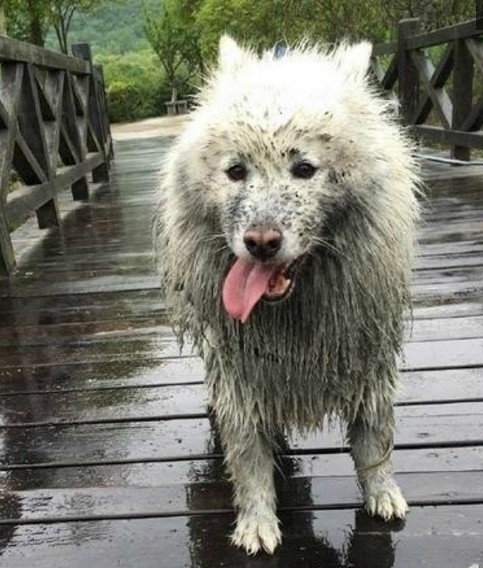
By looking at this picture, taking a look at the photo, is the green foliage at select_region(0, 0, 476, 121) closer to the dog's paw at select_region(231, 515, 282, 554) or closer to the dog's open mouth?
the dog's open mouth

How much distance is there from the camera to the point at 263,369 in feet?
6.76

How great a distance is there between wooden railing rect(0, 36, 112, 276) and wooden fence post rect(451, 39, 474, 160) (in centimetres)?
383

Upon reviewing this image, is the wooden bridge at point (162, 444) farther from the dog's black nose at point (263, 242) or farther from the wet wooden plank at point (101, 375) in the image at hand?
the dog's black nose at point (263, 242)

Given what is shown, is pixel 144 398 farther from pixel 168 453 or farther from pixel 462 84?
pixel 462 84

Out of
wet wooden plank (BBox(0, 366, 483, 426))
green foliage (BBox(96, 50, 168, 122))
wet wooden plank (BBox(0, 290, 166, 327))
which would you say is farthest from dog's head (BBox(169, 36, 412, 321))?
green foliage (BBox(96, 50, 168, 122))

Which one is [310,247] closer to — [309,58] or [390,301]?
[390,301]

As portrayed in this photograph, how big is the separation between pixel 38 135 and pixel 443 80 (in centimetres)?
440

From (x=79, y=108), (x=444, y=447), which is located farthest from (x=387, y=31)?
(x=444, y=447)

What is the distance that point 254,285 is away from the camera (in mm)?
1779

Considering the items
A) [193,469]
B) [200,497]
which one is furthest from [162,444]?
[200,497]

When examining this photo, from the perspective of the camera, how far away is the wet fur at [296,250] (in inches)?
69.1

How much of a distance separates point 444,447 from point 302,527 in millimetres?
593

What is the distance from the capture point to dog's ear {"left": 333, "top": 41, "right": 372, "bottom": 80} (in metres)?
1.97

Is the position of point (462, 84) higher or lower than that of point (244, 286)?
lower
